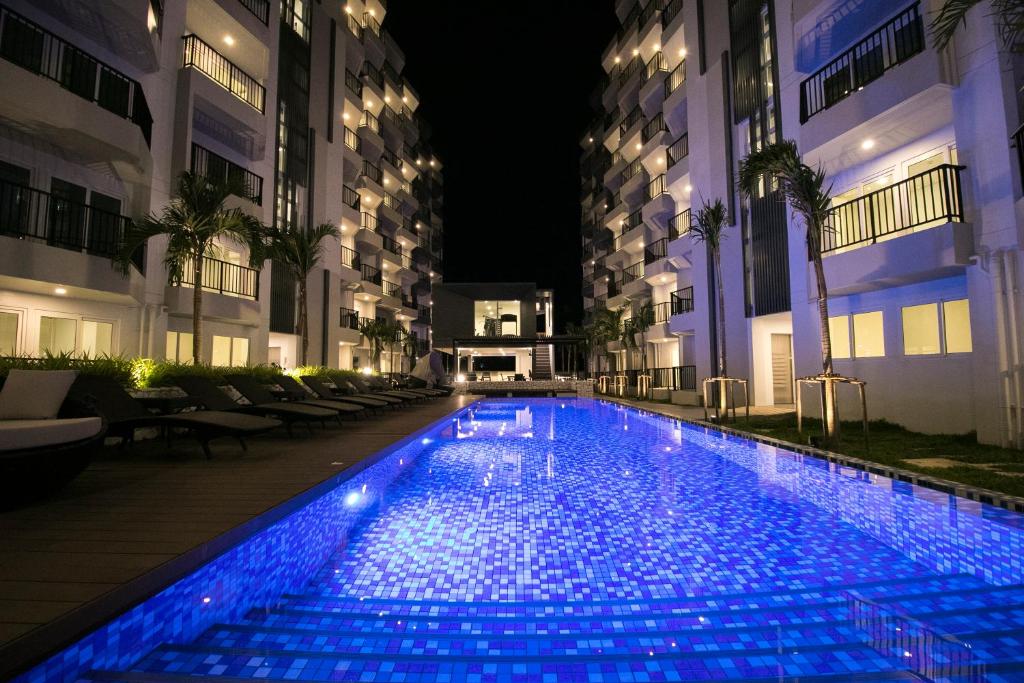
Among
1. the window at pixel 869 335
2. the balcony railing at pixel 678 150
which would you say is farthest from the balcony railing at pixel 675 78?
the window at pixel 869 335

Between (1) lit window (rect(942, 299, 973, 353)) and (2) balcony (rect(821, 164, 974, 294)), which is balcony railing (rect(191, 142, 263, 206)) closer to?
(2) balcony (rect(821, 164, 974, 294))

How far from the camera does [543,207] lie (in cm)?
7356

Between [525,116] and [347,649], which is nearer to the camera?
[347,649]

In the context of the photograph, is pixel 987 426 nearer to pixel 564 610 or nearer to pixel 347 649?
pixel 564 610

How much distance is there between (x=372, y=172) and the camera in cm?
3297

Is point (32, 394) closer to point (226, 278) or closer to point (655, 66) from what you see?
point (226, 278)

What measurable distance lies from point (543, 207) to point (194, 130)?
59.3m

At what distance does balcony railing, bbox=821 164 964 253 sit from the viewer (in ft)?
30.3

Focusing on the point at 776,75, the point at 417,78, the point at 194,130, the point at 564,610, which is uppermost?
the point at 417,78

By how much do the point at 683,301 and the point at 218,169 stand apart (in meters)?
18.0

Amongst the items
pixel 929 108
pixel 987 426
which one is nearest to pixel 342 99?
pixel 929 108

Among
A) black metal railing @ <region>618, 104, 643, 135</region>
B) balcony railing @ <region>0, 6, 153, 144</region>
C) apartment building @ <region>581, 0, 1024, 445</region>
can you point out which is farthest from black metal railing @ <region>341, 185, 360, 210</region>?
black metal railing @ <region>618, 104, 643, 135</region>

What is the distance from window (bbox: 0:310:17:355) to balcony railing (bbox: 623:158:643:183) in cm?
2767

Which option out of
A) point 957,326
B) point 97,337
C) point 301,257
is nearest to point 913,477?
point 957,326
